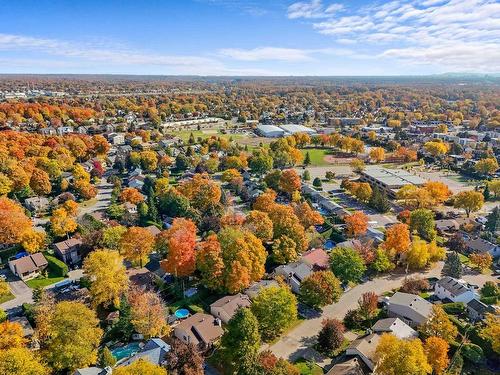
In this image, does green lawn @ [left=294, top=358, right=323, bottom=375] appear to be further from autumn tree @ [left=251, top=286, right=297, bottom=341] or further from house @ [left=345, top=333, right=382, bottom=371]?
autumn tree @ [left=251, top=286, right=297, bottom=341]

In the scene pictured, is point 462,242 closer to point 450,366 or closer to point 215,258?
point 450,366

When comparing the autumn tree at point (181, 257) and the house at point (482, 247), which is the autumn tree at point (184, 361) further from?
the house at point (482, 247)

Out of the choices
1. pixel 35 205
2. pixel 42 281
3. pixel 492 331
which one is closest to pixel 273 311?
pixel 492 331

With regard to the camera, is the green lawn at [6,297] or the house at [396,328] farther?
the green lawn at [6,297]

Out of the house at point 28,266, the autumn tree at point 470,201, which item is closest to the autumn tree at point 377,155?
the autumn tree at point 470,201

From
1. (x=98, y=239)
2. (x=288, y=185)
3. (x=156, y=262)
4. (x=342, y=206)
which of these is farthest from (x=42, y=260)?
(x=342, y=206)
